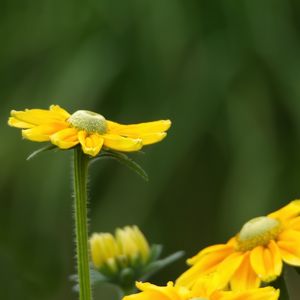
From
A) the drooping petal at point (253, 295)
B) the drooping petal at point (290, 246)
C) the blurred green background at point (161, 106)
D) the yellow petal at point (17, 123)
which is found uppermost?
the blurred green background at point (161, 106)

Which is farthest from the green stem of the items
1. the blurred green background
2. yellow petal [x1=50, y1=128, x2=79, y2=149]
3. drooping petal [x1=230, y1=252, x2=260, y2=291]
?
the blurred green background

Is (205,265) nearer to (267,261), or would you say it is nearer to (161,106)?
(267,261)

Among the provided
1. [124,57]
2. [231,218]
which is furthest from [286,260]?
[124,57]

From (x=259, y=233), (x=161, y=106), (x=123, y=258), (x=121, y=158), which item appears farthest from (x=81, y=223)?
(x=161, y=106)

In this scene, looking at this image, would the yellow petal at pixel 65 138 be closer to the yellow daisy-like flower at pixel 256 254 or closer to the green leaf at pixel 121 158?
the green leaf at pixel 121 158

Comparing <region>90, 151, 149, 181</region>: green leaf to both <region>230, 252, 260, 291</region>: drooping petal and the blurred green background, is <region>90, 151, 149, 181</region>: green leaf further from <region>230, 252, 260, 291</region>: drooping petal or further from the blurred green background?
the blurred green background

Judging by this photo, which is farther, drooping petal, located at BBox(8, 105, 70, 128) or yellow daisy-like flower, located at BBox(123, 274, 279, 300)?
drooping petal, located at BBox(8, 105, 70, 128)

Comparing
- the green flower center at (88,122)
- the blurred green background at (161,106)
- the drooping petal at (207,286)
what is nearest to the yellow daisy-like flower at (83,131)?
the green flower center at (88,122)

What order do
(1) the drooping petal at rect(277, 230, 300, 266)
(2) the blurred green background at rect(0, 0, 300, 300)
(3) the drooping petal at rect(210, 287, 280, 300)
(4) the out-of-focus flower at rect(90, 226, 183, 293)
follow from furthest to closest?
(2) the blurred green background at rect(0, 0, 300, 300) < (4) the out-of-focus flower at rect(90, 226, 183, 293) < (1) the drooping petal at rect(277, 230, 300, 266) < (3) the drooping petal at rect(210, 287, 280, 300)
